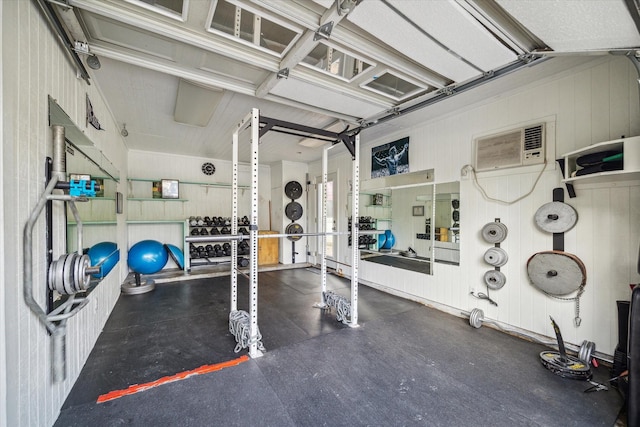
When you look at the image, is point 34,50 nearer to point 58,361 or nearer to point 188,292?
point 58,361

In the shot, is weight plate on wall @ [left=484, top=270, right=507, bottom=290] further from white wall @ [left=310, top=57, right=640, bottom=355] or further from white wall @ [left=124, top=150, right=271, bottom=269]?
white wall @ [left=124, top=150, right=271, bottom=269]

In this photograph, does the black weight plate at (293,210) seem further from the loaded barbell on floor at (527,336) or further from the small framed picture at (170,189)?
the loaded barbell on floor at (527,336)

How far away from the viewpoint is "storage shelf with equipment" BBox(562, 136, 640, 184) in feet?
6.19

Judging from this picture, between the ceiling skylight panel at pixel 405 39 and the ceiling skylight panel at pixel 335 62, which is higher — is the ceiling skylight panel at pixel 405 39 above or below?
below

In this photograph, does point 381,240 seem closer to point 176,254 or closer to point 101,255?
point 101,255

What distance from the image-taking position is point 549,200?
258cm

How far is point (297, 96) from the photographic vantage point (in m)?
2.75

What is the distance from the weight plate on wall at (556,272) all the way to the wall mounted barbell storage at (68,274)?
3.69 m

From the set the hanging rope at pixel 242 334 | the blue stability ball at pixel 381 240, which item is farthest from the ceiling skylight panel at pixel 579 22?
the blue stability ball at pixel 381 240

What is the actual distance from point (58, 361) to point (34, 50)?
1.70 metres

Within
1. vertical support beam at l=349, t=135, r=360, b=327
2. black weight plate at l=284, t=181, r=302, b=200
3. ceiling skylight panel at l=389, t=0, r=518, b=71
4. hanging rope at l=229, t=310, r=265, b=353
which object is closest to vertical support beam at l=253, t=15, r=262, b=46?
ceiling skylight panel at l=389, t=0, r=518, b=71

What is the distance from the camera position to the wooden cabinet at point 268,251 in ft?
20.9

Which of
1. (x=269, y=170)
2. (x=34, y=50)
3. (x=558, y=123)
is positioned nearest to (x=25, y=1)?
(x=34, y=50)

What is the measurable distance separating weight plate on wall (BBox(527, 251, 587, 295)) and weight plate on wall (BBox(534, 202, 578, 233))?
243 millimetres
